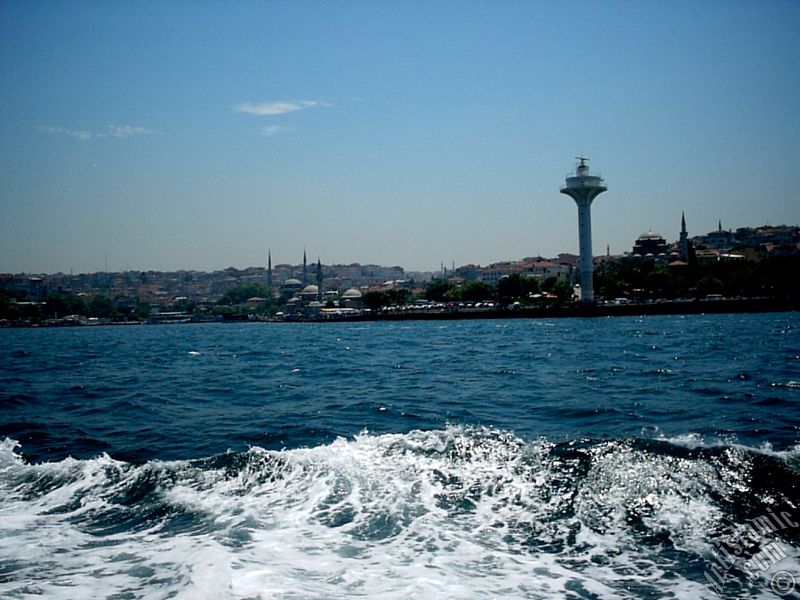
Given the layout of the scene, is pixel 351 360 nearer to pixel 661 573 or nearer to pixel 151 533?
pixel 151 533

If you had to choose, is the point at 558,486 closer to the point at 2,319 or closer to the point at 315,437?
the point at 315,437

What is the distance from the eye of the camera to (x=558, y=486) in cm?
668

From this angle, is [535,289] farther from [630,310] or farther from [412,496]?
[412,496]

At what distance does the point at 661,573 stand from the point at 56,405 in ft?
41.9

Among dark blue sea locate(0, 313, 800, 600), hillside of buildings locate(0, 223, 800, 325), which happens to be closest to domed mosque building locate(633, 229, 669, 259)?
hillside of buildings locate(0, 223, 800, 325)

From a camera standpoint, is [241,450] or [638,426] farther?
[638,426]

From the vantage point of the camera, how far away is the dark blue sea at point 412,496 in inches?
188

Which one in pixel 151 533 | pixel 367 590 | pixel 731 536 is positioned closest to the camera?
pixel 367 590

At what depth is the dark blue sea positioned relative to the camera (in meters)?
4.78

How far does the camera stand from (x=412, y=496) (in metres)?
6.61

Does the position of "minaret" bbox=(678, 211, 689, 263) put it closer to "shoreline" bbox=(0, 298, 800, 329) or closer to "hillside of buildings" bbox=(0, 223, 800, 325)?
"hillside of buildings" bbox=(0, 223, 800, 325)

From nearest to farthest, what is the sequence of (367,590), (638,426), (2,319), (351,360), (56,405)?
(367,590) < (638,426) < (56,405) < (351,360) < (2,319)

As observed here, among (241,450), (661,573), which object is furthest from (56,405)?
(661,573)

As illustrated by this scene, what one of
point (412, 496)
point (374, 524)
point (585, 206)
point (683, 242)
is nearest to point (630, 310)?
point (585, 206)
